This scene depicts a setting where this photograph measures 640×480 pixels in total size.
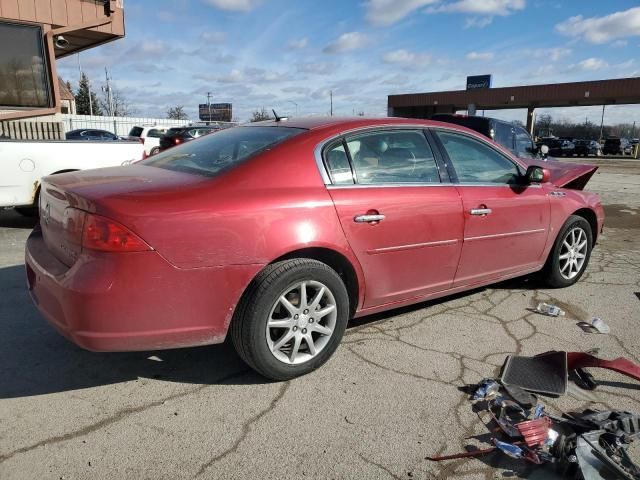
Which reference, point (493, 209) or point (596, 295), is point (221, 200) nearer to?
point (493, 209)

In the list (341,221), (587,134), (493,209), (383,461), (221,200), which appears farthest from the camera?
(587,134)

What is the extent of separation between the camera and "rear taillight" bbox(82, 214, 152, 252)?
240cm

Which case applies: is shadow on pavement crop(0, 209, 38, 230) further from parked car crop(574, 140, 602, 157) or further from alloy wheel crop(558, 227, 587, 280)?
parked car crop(574, 140, 602, 157)

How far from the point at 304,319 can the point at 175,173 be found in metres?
1.19

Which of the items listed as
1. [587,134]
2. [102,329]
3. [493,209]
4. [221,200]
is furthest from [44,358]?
[587,134]

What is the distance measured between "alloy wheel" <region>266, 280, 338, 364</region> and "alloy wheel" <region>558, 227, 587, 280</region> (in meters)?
2.79

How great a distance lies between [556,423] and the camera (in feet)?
8.49

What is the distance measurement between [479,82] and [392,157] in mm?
60889

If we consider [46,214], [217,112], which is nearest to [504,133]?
[46,214]

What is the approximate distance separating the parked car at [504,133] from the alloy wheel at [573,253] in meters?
4.67

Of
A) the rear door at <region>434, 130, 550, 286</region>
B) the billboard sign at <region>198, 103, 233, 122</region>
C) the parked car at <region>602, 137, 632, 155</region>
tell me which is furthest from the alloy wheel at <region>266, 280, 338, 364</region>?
the billboard sign at <region>198, 103, 233, 122</region>

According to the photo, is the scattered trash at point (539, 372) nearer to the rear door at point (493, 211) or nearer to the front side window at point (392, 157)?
the rear door at point (493, 211)

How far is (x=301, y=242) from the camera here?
2.82 meters

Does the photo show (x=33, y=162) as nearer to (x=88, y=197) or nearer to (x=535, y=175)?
(x=88, y=197)
